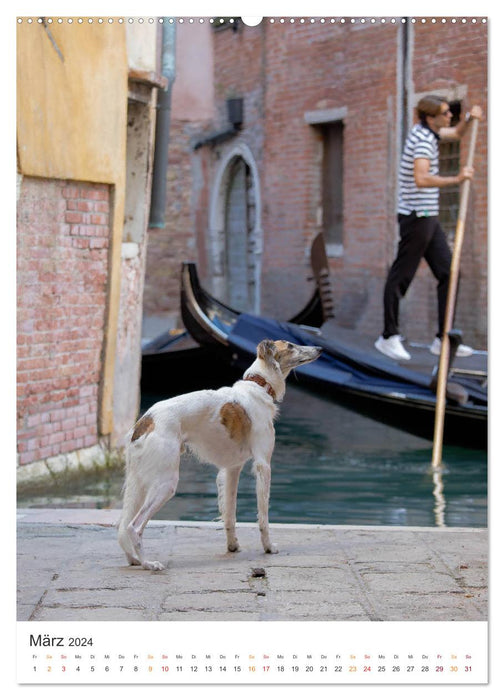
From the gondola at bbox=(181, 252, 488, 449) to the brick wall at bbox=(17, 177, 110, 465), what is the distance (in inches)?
59.6

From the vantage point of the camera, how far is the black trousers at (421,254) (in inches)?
252

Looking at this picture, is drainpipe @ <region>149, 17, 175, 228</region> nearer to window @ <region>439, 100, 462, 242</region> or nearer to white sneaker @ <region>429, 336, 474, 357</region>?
white sneaker @ <region>429, 336, 474, 357</region>

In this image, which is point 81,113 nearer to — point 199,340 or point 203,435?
point 203,435

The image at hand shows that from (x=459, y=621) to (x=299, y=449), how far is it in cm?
494

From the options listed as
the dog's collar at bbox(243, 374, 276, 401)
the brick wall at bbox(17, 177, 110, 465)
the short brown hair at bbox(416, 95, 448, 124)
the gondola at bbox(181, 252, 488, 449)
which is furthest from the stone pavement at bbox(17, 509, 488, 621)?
the short brown hair at bbox(416, 95, 448, 124)

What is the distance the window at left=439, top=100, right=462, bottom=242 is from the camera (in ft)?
27.9

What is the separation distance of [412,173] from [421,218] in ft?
0.85

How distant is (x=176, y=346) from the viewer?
10.4m

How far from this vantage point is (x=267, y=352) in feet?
9.89

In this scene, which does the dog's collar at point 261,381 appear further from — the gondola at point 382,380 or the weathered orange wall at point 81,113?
the gondola at point 382,380

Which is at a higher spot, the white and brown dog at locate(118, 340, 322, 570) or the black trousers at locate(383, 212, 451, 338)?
the black trousers at locate(383, 212, 451, 338)

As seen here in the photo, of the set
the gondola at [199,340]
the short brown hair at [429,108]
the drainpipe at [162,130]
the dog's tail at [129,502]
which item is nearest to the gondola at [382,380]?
the gondola at [199,340]

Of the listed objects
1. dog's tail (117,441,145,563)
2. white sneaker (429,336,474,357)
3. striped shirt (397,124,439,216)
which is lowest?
dog's tail (117,441,145,563)
